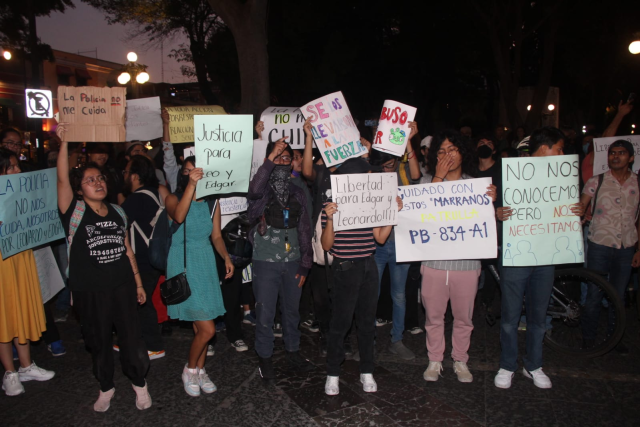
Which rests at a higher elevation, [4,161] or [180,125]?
[180,125]

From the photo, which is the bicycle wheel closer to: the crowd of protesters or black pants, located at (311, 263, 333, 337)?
the crowd of protesters

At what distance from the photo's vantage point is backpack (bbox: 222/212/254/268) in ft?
16.7

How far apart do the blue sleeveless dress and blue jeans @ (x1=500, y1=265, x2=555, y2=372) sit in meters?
2.51

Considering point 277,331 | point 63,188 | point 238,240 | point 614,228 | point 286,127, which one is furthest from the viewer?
point 286,127

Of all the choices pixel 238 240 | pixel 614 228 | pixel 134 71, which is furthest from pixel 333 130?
pixel 134 71

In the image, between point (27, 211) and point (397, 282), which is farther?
point (397, 282)

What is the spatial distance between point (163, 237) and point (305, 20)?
16535mm

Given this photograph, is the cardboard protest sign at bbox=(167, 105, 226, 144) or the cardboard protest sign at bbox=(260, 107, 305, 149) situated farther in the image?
the cardboard protest sign at bbox=(167, 105, 226, 144)

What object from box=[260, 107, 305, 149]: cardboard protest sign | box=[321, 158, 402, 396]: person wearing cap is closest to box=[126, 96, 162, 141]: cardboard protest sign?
box=[260, 107, 305, 149]: cardboard protest sign

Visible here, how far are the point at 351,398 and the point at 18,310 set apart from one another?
3005 mm

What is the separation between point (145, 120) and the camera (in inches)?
280

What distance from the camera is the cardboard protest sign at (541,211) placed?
4539mm

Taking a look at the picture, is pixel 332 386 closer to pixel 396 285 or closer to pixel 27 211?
pixel 396 285

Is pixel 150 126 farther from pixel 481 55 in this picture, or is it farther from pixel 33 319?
pixel 481 55
